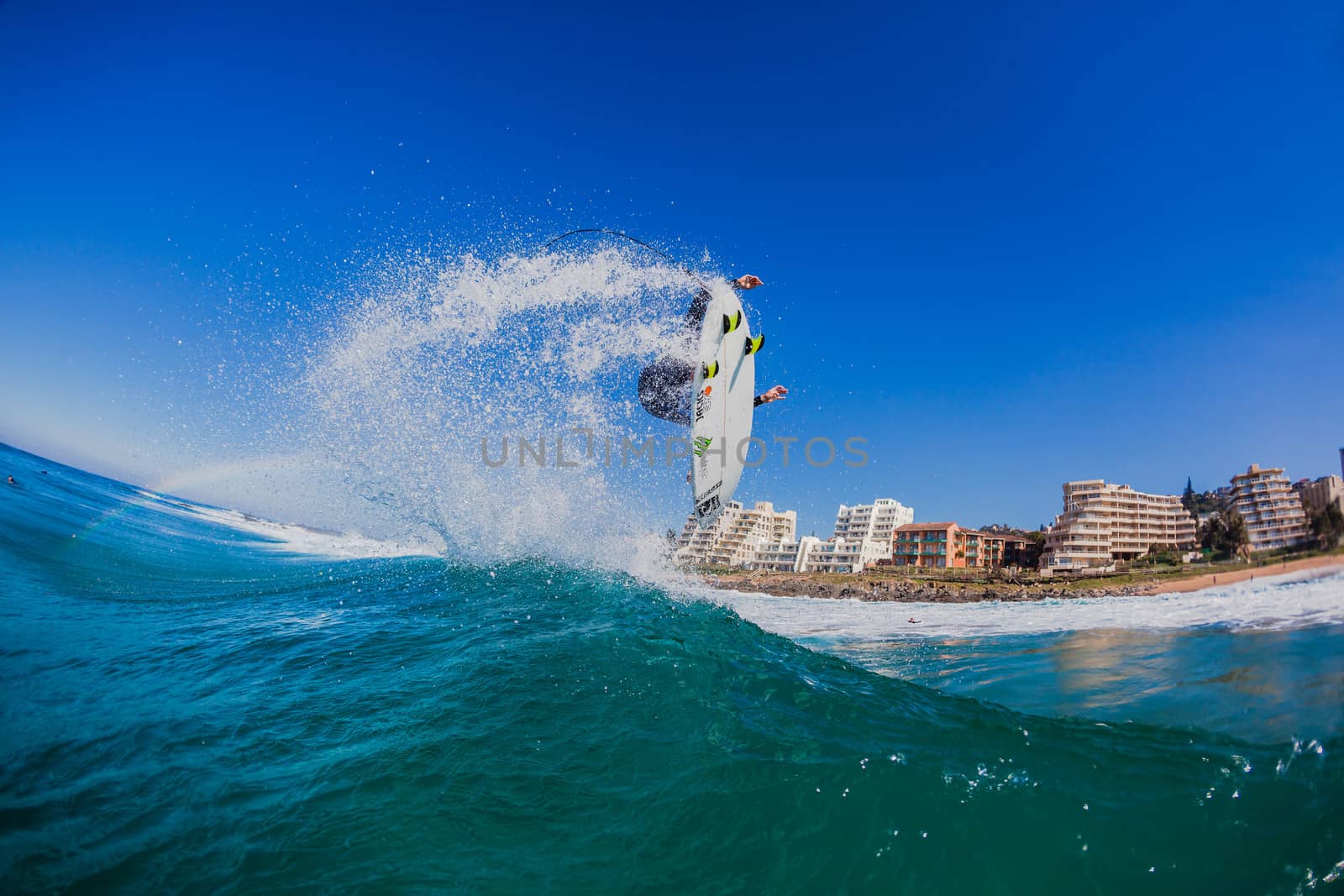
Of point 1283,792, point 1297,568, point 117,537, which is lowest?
point 117,537

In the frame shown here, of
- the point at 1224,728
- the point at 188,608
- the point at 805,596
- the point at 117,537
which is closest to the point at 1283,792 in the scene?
the point at 1224,728

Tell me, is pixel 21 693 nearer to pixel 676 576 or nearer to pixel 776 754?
pixel 776 754

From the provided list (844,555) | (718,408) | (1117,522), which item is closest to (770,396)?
(718,408)

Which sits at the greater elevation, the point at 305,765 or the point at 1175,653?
the point at 1175,653

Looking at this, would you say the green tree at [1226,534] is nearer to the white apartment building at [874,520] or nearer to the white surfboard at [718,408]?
the white surfboard at [718,408]

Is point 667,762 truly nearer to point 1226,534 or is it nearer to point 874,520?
point 1226,534

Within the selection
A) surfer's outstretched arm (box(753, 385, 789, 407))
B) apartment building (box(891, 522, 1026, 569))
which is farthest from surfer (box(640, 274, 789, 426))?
apartment building (box(891, 522, 1026, 569))

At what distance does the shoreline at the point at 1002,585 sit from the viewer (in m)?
4.09

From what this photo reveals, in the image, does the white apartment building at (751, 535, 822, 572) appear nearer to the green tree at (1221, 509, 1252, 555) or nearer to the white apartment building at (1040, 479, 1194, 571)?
the white apartment building at (1040, 479, 1194, 571)

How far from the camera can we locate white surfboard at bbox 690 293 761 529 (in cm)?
895

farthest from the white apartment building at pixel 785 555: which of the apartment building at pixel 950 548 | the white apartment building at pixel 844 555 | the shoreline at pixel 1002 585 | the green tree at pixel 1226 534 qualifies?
the green tree at pixel 1226 534

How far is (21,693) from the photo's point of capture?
4.50 metres

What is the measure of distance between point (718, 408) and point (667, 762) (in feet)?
20.5

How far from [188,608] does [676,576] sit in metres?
9.84
